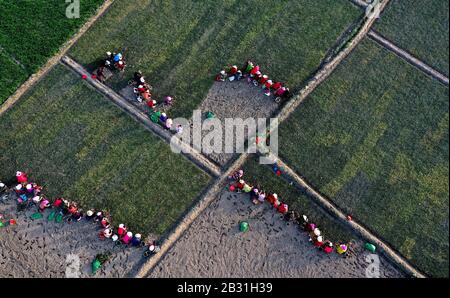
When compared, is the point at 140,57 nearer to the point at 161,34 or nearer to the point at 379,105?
the point at 161,34

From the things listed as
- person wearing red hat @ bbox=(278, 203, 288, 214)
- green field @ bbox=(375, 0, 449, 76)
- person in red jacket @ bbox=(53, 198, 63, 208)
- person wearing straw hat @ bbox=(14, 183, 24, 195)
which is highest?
green field @ bbox=(375, 0, 449, 76)

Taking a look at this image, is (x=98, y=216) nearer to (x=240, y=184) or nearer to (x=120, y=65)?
(x=240, y=184)

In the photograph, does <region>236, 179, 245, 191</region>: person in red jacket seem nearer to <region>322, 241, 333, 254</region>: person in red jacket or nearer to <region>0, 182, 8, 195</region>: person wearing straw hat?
<region>322, 241, 333, 254</region>: person in red jacket

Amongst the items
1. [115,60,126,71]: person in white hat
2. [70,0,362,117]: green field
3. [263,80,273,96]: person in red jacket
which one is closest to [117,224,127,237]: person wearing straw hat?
[70,0,362,117]: green field

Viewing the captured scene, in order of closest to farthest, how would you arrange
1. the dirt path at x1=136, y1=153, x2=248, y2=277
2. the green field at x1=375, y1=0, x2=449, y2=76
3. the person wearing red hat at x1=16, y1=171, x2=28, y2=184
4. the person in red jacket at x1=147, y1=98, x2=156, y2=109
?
the dirt path at x1=136, y1=153, x2=248, y2=277, the person wearing red hat at x1=16, y1=171, x2=28, y2=184, the person in red jacket at x1=147, y1=98, x2=156, y2=109, the green field at x1=375, y1=0, x2=449, y2=76

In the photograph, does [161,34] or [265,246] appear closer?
[265,246]

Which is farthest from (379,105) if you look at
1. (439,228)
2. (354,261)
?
(354,261)

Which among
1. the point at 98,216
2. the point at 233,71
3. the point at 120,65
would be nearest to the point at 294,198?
the point at 233,71
